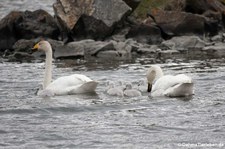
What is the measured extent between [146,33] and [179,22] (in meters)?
1.52

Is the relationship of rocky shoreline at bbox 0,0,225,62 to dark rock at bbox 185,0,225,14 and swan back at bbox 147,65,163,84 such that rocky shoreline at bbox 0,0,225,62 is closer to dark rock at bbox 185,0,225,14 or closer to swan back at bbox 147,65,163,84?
dark rock at bbox 185,0,225,14

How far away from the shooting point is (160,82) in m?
15.9

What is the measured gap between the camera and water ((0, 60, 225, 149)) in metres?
10.8

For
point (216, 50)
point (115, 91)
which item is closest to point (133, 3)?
point (216, 50)

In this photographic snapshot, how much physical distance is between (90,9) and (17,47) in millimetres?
3491

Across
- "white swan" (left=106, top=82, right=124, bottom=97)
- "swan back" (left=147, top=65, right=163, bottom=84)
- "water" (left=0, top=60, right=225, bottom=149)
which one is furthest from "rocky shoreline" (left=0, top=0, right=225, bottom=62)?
"white swan" (left=106, top=82, right=124, bottom=97)

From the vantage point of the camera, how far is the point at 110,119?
12680 mm

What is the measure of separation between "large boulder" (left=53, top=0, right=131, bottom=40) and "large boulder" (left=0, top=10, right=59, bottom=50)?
1389 mm

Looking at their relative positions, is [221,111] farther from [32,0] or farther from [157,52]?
[32,0]

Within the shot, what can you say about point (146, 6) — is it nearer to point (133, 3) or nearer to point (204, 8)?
point (133, 3)


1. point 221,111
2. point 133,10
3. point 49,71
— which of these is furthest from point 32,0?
point 221,111

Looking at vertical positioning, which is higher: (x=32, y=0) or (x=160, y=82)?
(x=32, y=0)

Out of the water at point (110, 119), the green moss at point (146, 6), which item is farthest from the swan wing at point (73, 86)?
the green moss at point (146, 6)

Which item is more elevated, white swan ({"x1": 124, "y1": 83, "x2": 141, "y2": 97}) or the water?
white swan ({"x1": 124, "y1": 83, "x2": 141, "y2": 97})
